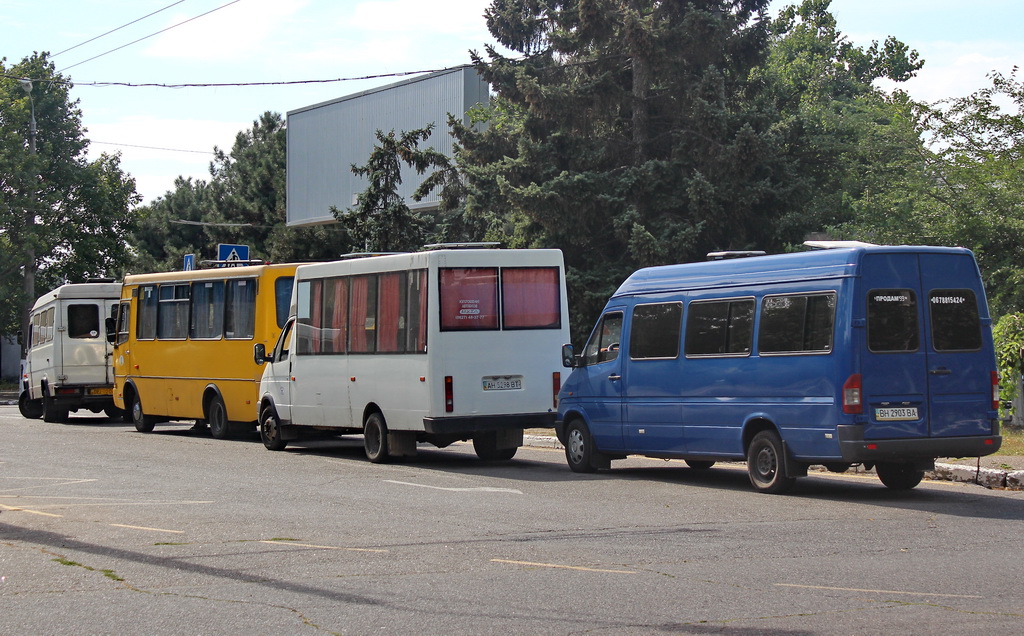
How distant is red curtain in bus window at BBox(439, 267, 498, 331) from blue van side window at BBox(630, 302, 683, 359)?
2.25m

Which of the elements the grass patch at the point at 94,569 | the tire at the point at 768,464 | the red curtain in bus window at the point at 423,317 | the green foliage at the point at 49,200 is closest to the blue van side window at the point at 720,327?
the tire at the point at 768,464

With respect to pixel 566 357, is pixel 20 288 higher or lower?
higher

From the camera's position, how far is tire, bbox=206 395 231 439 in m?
22.8

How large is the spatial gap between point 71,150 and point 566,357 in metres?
50.4

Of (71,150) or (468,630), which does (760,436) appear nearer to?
(468,630)

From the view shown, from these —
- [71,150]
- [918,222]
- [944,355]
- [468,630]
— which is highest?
[71,150]

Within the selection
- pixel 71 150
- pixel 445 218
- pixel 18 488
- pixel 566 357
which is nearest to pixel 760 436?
pixel 566 357

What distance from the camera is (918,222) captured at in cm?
2639

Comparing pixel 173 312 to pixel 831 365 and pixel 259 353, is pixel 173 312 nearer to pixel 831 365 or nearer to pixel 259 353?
pixel 259 353

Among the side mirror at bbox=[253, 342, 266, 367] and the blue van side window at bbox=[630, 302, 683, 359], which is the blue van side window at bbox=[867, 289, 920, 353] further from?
the side mirror at bbox=[253, 342, 266, 367]

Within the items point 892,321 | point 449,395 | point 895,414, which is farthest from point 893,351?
point 449,395

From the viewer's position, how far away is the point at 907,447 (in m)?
12.5

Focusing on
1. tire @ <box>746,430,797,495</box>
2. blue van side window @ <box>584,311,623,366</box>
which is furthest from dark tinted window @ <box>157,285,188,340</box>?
tire @ <box>746,430,797,495</box>

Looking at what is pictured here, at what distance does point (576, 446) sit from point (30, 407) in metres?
19.2
